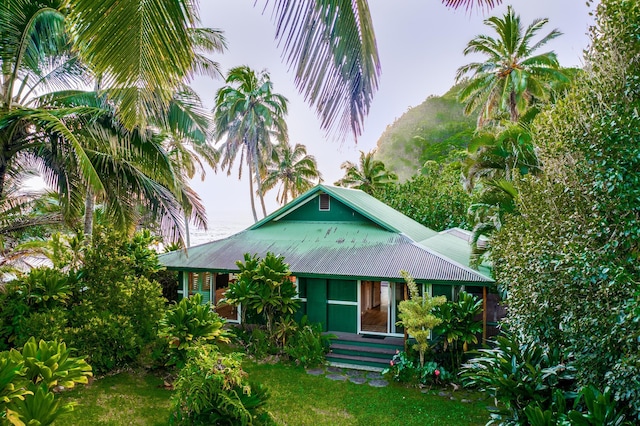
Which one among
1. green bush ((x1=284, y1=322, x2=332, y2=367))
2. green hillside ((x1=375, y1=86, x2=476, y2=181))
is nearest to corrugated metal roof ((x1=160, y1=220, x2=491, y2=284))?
green bush ((x1=284, y1=322, x2=332, y2=367))

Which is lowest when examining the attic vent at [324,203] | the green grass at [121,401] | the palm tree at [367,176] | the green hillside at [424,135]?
the green grass at [121,401]

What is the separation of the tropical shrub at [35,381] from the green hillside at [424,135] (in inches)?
1654

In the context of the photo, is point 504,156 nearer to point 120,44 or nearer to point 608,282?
point 608,282

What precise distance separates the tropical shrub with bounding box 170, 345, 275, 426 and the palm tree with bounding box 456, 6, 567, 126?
54.9ft

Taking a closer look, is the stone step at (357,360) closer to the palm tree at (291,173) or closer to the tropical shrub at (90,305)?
the tropical shrub at (90,305)

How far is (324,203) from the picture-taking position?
14016 mm

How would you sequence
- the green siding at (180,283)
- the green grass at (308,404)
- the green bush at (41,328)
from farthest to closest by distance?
the green siding at (180,283) → the green bush at (41,328) → the green grass at (308,404)

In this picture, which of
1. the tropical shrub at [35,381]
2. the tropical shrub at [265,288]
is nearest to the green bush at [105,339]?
the tropical shrub at [35,381]

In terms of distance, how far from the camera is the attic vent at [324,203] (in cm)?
1396

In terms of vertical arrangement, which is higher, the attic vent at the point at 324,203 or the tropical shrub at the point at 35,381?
the attic vent at the point at 324,203

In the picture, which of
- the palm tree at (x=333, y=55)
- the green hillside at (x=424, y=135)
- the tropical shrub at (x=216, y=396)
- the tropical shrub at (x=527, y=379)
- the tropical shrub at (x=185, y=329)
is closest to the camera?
the palm tree at (x=333, y=55)

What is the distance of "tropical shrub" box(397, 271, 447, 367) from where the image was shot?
8570 millimetres

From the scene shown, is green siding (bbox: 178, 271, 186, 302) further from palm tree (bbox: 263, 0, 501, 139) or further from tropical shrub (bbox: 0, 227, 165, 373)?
palm tree (bbox: 263, 0, 501, 139)

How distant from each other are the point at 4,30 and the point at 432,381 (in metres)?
10.6
